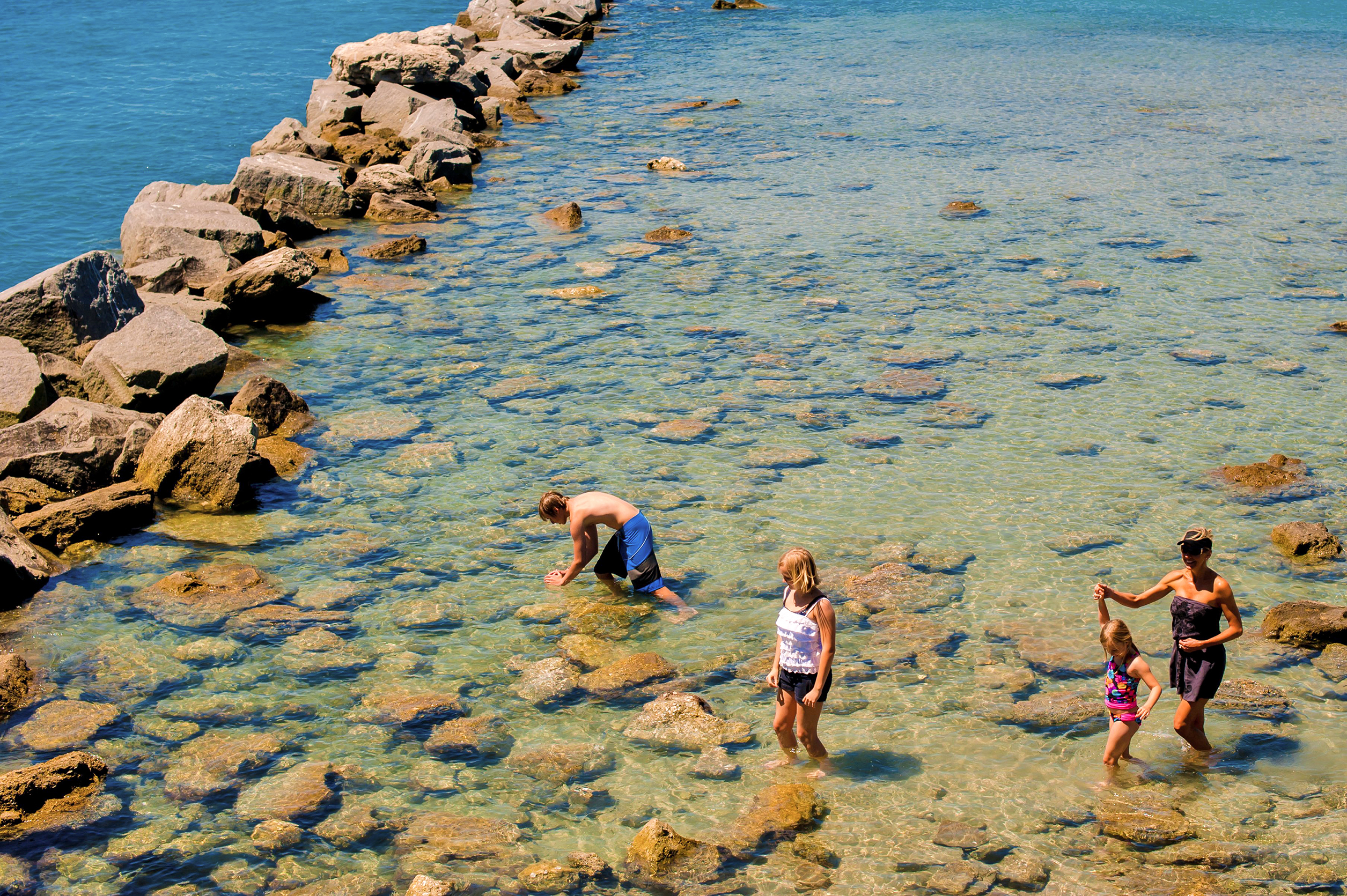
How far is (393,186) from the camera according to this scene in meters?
23.5

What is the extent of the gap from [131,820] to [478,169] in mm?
21293

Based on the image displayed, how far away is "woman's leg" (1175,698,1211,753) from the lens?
805 centimetres

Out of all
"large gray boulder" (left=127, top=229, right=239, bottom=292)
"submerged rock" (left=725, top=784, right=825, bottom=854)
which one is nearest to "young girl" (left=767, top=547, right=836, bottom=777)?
"submerged rock" (left=725, top=784, right=825, bottom=854)

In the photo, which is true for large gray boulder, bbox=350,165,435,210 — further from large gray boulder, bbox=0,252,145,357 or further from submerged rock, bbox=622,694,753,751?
submerged rock, bbox=622,694,753,751

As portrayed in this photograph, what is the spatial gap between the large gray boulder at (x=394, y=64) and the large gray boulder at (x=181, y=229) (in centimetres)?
1172

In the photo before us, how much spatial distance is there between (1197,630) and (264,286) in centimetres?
1424

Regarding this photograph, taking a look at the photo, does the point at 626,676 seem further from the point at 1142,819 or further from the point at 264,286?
the point at 264,286

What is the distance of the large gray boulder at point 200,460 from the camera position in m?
12.1

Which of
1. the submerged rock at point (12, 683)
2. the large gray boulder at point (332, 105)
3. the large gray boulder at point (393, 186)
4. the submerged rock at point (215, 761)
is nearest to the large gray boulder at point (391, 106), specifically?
the large gray boulder at point (332, 105)

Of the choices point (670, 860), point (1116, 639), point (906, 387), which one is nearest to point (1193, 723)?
point (1116, 639)

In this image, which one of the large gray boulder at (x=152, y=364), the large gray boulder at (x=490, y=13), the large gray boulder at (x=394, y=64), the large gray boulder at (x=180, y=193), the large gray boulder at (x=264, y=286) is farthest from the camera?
the large gray boulder at (x=490, y=13)

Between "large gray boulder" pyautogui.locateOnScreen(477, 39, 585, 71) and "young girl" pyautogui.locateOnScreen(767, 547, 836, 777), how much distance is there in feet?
108

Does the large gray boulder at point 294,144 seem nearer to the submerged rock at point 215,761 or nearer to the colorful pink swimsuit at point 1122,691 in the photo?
the submerged rock at point 215,761

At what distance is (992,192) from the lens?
75.4 ft
